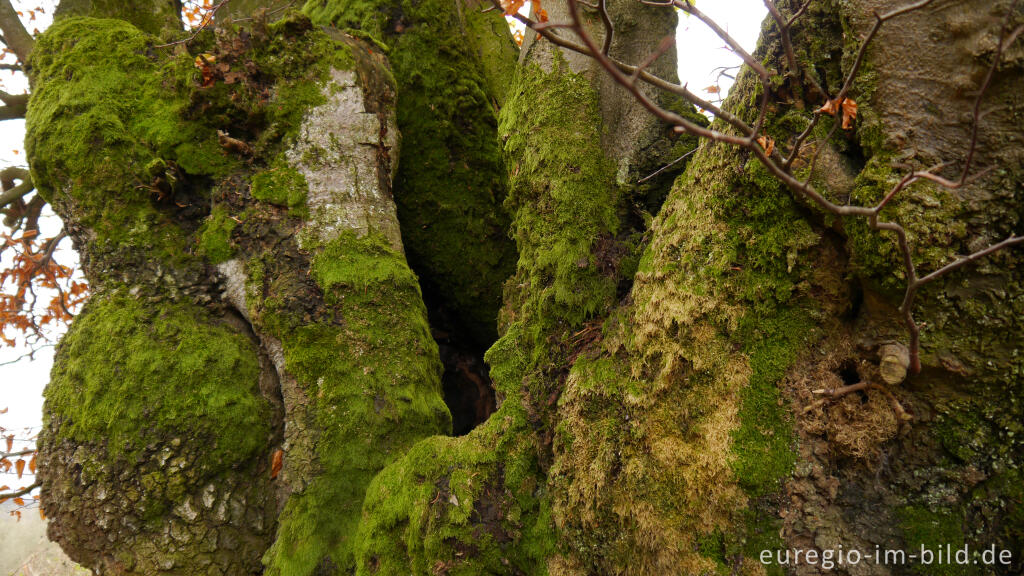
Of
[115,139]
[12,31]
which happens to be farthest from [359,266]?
[12,31]

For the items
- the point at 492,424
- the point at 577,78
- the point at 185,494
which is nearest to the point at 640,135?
the point at 577,78

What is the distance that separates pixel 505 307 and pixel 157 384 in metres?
1.85

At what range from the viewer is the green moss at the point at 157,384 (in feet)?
8.09

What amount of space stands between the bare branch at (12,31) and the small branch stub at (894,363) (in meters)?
6.52

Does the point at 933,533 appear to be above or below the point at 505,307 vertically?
below

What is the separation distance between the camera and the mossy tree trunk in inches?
54.1

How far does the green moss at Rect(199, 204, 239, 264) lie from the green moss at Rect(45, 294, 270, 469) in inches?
13.1

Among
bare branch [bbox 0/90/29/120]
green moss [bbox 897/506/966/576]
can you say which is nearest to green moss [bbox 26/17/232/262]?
bare branch [bbox 0/90/29/120]

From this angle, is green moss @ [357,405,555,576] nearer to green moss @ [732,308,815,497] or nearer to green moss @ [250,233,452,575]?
green moss @ [250,233,452,575]

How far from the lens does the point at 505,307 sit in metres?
2.92

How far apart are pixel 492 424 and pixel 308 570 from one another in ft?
3.52

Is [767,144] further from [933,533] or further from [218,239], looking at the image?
[218,239]

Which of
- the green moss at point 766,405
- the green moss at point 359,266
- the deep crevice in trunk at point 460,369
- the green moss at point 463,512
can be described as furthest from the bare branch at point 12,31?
the green moss at point 766,405

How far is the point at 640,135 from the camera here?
249 centimetres
